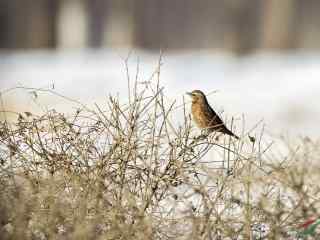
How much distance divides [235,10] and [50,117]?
43.3 ft

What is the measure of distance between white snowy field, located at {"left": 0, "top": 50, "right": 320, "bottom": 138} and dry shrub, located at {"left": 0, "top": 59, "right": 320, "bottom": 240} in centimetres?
778

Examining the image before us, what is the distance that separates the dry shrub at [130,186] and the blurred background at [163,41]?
10.5m

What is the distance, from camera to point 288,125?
12.6 metres

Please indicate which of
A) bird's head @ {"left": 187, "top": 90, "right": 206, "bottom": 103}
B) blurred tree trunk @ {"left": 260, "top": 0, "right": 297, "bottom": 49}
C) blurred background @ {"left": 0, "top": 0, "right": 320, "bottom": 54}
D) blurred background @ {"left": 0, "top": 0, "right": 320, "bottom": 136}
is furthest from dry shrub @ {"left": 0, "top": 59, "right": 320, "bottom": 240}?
blurred background @ {"left": 0, "top": 0, "right": 320, "bottom": 54}

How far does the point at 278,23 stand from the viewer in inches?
694

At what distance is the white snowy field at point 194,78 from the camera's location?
1398 centimetres

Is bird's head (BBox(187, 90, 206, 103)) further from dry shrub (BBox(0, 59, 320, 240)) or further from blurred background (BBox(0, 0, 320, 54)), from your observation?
blurred background (BBox(0, 0, 320, 54))

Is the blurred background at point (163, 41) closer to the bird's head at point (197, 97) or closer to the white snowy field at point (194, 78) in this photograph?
the white snowy field at point (194, 78)

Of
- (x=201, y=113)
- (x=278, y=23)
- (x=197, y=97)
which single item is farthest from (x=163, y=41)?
(x=201, y=113)

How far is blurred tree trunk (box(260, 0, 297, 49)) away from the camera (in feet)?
57.7

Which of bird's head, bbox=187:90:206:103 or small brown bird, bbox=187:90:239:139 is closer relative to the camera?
small brown bird, bbox=187:90:239:139

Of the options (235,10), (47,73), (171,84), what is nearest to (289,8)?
(235,10)

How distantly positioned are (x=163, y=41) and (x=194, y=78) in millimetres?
2295

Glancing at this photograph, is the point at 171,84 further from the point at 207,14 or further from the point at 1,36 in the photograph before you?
the point at 1,36
